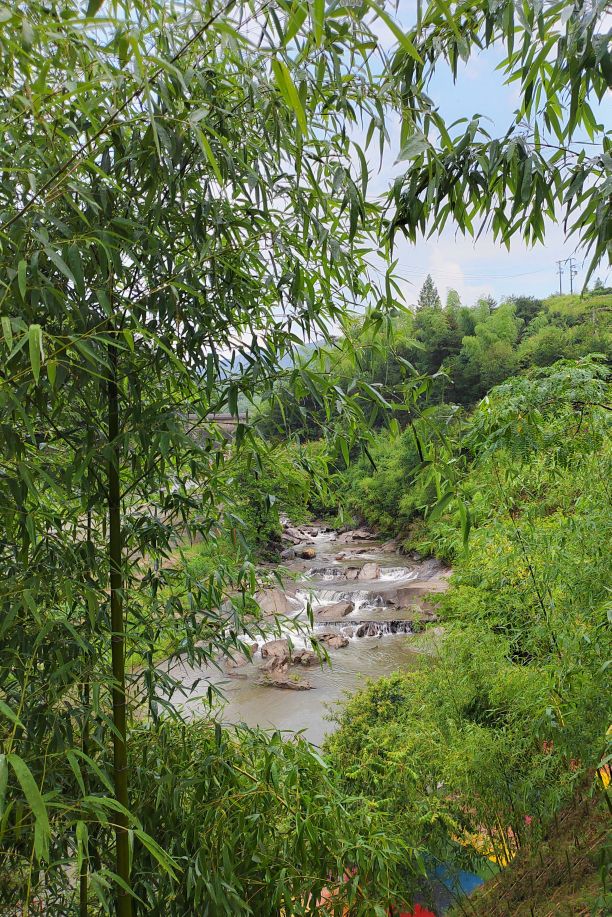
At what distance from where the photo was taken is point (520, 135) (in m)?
1.16

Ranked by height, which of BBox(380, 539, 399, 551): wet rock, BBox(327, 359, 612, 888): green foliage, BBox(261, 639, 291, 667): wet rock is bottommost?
BBox(261, 639, 291, 667): wet rock

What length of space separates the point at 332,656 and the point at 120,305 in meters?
6.68

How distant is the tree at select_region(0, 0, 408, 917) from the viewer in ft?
2.97

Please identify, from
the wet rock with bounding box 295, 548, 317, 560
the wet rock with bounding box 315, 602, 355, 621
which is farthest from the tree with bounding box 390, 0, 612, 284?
the wet rock with bounding box 295, 548, 317, 560

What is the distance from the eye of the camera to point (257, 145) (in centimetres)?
115

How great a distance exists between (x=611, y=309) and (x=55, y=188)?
603 inches

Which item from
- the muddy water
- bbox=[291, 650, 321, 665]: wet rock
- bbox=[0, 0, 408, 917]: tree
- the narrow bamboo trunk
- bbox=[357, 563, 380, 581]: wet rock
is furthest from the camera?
bbox=[357, 563, 380, 581]: wet rock

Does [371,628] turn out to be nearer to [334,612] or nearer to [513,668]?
[334,612]

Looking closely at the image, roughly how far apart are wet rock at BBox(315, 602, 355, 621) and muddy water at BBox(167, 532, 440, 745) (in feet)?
0.26

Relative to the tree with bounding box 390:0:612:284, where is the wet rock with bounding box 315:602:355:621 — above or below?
below

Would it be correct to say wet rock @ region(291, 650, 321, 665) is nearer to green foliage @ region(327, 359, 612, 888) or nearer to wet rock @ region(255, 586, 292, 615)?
wet rock @ region(255, 586, 292, 615)

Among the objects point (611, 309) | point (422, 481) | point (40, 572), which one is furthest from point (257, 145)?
point (611, 309)

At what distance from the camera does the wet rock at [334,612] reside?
829cm

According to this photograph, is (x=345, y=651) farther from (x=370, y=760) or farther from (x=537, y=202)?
(x=537, y=202)
